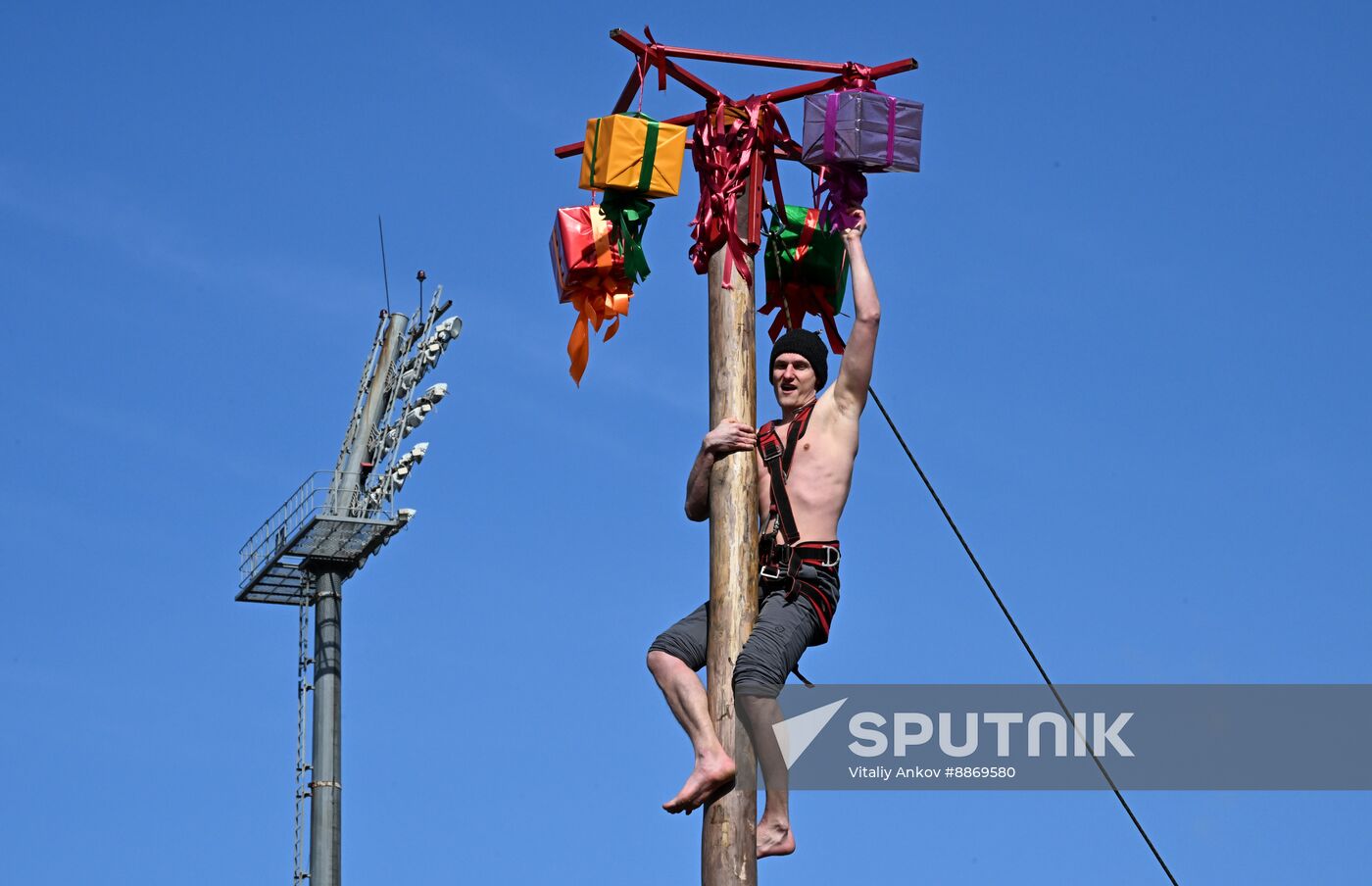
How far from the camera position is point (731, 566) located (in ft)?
27.0

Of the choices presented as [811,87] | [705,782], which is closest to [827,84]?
[811,87]

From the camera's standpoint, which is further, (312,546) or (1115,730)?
(312,546)

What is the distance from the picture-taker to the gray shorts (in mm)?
7996

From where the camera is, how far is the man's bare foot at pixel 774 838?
8.20m

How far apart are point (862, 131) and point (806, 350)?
3.05ft

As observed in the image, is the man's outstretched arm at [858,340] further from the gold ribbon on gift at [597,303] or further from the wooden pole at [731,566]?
the gold ribbon on gift at [597,303]

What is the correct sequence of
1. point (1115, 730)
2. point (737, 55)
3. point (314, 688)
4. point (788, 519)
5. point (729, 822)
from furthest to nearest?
point (314, 688) < point (1115, 730) < point (737, 55) < point (788, 519) < point (729, 822)

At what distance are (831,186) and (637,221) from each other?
929mm

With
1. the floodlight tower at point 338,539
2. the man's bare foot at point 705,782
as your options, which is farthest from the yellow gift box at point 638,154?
the floodlight tower at point 338,539

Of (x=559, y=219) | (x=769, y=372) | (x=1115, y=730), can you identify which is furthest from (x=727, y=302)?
(x=1115, y=730)

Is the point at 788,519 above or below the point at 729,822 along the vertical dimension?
above

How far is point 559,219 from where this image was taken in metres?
9.30

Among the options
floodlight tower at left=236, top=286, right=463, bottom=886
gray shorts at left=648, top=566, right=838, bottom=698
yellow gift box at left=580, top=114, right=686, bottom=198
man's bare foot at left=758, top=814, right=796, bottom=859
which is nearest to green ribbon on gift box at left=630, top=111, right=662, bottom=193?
yellow gift box at left=580, top=114, right=686, bottom=198

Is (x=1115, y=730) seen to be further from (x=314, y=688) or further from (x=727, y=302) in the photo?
(x=314, y=688)
